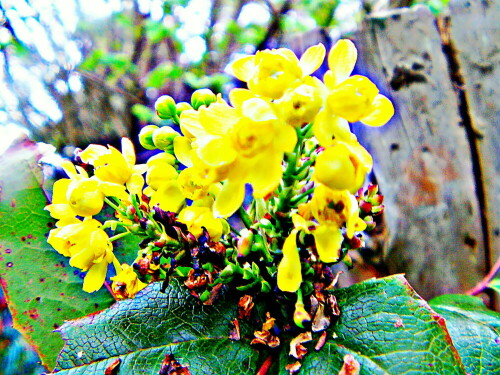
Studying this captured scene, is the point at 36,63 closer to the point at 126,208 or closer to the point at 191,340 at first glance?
the point at 126,208

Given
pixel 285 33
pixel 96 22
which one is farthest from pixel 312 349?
pixel 96 22

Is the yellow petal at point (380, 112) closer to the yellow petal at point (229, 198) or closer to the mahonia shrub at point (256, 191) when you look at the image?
the mahonia shrub at point (256, 191)

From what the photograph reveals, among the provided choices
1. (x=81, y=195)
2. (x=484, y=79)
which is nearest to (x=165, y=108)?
(x=81, y=195)

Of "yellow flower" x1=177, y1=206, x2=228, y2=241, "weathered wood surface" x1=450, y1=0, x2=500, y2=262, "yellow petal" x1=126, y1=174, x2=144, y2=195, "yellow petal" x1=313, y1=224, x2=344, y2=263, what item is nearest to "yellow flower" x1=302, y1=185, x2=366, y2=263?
"yellow petal" x1=313, y1=224, x2=344, y2=263

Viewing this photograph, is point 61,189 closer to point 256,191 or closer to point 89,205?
point 89,205

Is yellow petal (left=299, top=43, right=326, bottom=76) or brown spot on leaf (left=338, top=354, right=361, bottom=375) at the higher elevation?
yellow petal (left=299, top=43, right=326, bottom=76)

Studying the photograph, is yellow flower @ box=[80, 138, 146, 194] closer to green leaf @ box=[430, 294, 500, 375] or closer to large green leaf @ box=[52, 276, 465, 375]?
large green leaf @ box=[52, 276, 465, 375]

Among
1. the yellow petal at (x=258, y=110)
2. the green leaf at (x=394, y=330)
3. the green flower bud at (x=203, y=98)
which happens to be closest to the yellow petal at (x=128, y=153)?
the green flower bud at (x=203, y=98)
